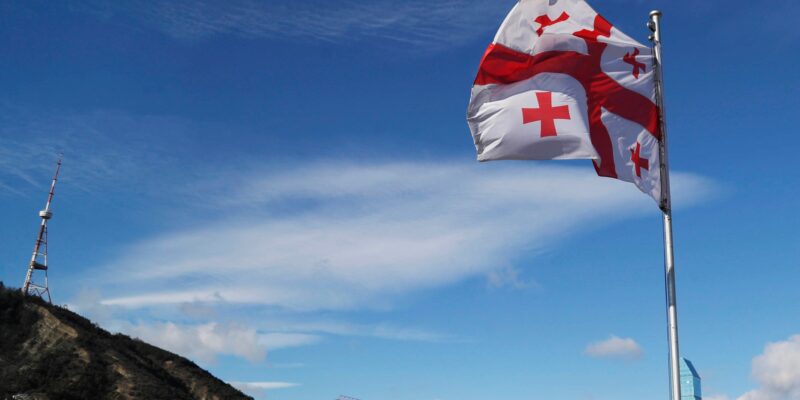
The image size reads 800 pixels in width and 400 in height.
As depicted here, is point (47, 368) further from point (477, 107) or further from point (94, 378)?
point (477, 107)

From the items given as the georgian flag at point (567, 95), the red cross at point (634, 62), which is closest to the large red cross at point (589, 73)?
the georgian flag at point (567, 95)

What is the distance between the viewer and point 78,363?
6122 cm

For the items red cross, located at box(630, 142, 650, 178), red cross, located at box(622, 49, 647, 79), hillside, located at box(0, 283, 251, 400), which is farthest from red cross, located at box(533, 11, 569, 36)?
hillside, located at box(0, 283, 251, 400)

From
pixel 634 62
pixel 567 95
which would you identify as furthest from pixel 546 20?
pixel 634 62

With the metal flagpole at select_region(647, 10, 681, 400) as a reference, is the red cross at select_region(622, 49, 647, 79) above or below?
above

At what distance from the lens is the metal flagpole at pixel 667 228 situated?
1346 centimetres

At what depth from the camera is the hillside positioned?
190 ft

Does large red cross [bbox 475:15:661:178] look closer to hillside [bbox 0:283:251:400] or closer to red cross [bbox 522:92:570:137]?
red cross [bbox 522:92:570:137]

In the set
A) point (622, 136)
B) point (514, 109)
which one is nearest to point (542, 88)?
point (514, 109)

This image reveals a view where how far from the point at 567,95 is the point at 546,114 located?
70 centimetres

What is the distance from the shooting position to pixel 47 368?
59.7 m

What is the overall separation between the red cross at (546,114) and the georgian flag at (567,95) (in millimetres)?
19

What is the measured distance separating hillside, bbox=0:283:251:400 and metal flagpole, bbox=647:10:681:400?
51.9m

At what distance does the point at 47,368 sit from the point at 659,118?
57.3 metres
